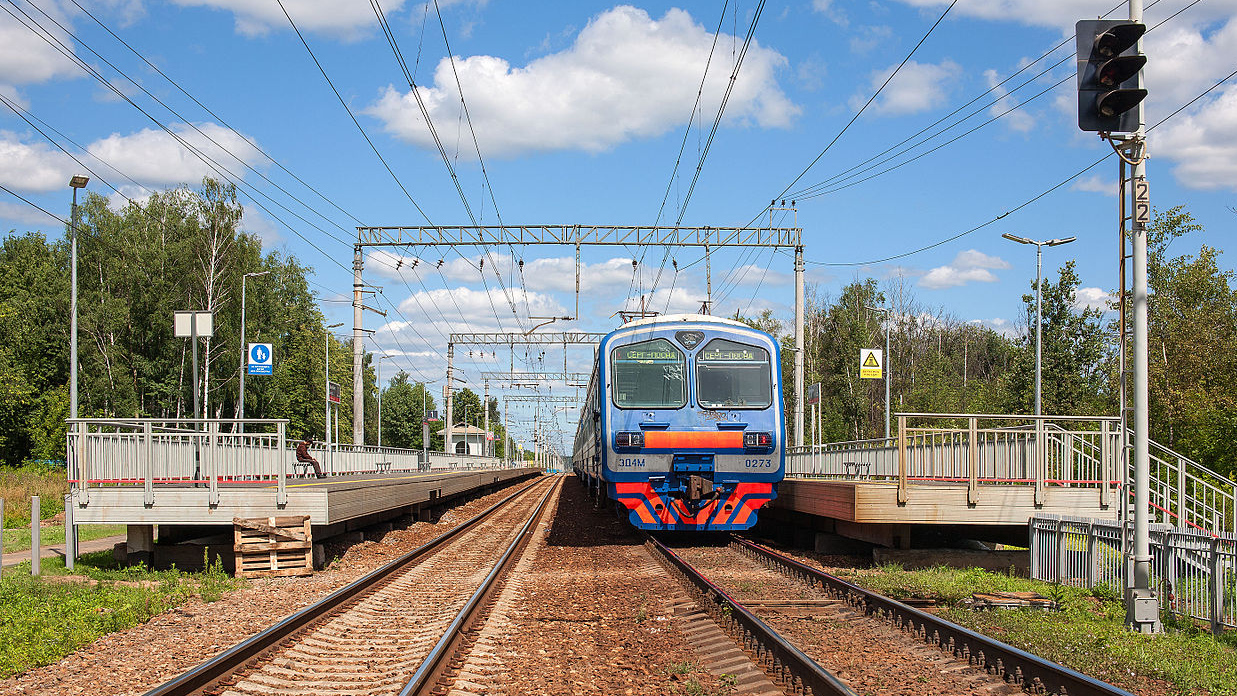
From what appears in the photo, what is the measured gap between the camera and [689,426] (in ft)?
52.5

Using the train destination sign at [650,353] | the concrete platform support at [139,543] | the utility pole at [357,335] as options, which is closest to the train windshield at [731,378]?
the train destination sign at [650,353]

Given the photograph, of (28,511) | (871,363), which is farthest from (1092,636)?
(28,511)

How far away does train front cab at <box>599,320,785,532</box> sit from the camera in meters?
15.9

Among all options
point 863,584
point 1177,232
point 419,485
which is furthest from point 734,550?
point 1177,232

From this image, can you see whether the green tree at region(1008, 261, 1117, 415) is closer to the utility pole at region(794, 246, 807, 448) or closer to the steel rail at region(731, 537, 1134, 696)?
the utility pole at region(794, 246, 807, 448)

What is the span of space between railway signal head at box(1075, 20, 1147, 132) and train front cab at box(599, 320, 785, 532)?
25.5 ft

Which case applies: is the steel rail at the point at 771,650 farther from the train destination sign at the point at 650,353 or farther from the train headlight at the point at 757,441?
the train destination sign at the point at 650,353

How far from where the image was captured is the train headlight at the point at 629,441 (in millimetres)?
15820

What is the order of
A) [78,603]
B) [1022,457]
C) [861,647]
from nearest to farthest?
[861,647] → [78,603] → [1022,457]

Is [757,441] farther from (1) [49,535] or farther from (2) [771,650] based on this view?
(1) [49,535]

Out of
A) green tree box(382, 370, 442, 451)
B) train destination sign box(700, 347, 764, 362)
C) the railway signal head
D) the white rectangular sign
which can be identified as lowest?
green tree box(382, 370, 442, 451)

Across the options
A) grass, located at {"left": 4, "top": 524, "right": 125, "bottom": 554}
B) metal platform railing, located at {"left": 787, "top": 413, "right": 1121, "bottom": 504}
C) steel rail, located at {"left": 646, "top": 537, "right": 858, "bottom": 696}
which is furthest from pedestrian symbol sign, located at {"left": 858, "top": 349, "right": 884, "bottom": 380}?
grass, located at {"left": 4, "top": 524, "right": 125, "bottom": 554}

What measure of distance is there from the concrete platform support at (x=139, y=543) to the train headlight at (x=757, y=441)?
873cm

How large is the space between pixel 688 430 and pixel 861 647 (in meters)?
8.23
